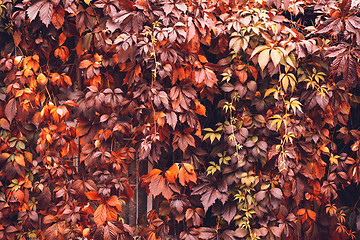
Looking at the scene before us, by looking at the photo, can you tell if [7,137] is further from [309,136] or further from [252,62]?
[309,136]

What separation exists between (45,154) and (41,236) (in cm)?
55

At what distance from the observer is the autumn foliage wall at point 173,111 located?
1945 millimetres

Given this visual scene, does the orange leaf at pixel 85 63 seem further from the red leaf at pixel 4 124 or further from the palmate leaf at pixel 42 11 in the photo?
the red leaf at pixel 4 124

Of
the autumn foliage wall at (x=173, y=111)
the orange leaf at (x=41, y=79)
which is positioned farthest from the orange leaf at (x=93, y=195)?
the orange leaf at (x=41, y=79)

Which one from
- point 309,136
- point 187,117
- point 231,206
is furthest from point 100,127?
point 309,136

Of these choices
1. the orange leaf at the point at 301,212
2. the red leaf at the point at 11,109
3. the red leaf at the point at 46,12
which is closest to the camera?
the red leaf at the point at 46,12

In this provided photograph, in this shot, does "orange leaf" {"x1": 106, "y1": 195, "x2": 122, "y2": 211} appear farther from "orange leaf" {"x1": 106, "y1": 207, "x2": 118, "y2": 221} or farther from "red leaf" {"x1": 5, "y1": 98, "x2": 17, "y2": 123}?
"red leaf" {"x1": 5, "y1": 98, "x2": 17, "y2": 123}

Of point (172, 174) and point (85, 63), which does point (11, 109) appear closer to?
point (85, 63)

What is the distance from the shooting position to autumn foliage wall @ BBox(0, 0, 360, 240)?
195 centimetres

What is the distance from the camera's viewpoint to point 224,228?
2.18 m

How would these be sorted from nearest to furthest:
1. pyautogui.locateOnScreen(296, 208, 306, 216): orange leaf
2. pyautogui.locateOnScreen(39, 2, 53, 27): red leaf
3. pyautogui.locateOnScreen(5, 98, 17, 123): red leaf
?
pyautogui.locateOnScreen(39, 2, 53, 27): red leaf
pyautogui.locateOnScreen(5, 98, 17, 123): red leaf
pyautogui.locateOnScreen(296, 208, 306, 216): orange leaf

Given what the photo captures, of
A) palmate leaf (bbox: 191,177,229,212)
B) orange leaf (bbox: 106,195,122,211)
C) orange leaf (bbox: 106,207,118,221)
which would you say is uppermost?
orange leaf (bbox: 106,195,122,211)

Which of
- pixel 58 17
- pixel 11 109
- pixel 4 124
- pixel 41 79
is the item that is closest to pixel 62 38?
pixel 58 17

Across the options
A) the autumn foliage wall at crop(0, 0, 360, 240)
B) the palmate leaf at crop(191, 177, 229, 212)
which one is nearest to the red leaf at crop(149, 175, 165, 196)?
the autumn foliage wall at crop(0, 0, 360, 240)
